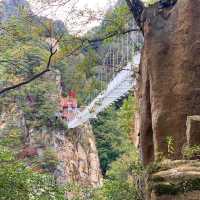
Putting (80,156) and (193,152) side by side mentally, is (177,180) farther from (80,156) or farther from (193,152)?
(80,156)

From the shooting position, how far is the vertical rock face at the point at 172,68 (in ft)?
16.9

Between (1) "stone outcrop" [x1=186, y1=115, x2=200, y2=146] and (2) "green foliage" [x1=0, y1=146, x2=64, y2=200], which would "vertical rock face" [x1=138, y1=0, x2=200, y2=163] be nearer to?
(1) "stone outcrop" [x1=186, y1=115, x2=200, y2=146]

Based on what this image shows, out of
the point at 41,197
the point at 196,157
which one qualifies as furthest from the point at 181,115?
the point at 41,197

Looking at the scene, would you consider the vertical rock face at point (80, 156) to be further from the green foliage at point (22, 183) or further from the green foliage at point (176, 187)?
the green foliage at point (176, 187)

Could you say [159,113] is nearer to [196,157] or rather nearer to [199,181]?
[196,157]

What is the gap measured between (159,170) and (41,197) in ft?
11.6

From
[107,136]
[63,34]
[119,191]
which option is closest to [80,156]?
[107,136]

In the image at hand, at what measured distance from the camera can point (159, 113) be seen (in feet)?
17.5

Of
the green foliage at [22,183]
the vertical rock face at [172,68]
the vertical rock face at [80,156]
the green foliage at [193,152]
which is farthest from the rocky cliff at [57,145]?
the green foliage at [193,152]

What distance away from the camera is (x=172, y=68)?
17.6 ft

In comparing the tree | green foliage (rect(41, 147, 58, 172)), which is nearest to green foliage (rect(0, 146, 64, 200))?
the tree

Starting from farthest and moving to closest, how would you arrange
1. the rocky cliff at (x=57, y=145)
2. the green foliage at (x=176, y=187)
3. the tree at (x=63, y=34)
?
the rocky cliff at (x=57, y=145), the tree at (x=63, y=34), the green foliage at (x=176, y=187)

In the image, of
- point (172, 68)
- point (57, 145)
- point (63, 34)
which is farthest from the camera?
point (57, 145)

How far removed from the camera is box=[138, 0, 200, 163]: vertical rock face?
516 centimetres
